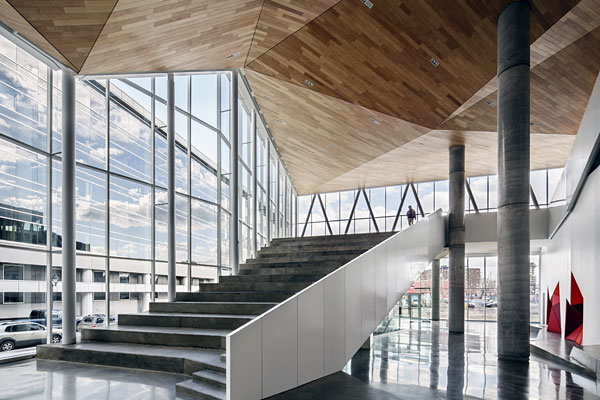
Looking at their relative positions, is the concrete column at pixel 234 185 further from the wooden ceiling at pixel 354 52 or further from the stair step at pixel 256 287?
the stair step at pixel 256 287

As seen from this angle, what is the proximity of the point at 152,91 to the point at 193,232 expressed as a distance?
3.69 meters

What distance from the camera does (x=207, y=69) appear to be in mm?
12531

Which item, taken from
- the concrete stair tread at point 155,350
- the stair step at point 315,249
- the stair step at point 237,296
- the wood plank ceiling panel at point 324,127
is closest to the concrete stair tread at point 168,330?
the concrete stair tread at point 155,350

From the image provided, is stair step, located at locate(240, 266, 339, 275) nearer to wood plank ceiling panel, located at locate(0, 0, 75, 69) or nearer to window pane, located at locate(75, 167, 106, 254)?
window pane, located at locate(75, 167, 106, 254)

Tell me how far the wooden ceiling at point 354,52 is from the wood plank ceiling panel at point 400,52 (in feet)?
0.09

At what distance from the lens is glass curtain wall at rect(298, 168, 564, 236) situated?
27.3 m

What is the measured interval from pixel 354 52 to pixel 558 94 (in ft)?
20.7

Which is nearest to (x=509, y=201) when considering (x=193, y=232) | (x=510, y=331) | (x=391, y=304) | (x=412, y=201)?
(x=510, y=331)

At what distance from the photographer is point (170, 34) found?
879cm

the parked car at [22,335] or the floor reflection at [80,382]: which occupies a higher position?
the parked car at [22,335]

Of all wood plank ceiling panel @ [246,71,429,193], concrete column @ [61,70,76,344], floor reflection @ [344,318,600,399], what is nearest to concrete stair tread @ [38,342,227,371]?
concrete column @ [61,70,76,344]

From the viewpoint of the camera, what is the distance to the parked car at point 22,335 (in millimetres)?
7361

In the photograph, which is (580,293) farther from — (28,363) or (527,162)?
(28,363)

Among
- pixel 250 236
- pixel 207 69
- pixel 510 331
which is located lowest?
pixel 510 331
